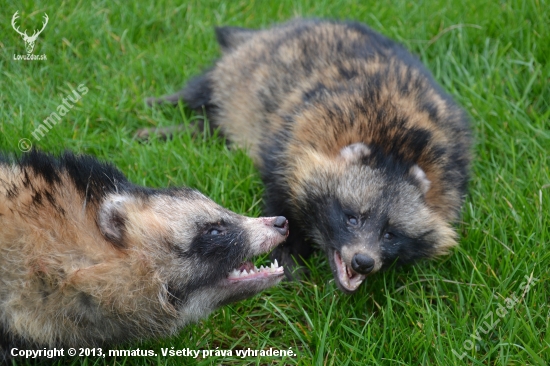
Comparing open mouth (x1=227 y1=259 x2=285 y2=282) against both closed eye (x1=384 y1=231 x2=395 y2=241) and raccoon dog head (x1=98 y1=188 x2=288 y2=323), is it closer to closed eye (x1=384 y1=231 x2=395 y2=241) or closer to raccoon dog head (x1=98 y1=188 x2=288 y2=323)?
raccoon dog head (x1=98 y1=188 x2=288 y2=323)

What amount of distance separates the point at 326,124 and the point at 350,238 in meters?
1.35

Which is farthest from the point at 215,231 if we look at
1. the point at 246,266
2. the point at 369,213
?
the point at 369,213

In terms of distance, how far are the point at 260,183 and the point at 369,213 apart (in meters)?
1.39

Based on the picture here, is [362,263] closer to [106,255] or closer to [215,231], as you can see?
[215,231]

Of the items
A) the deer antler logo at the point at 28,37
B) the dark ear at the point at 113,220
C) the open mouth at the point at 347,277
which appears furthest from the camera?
the deer antler logo at the point at 28,37

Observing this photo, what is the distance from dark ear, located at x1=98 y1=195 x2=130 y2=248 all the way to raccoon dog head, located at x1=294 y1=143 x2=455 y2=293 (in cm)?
199

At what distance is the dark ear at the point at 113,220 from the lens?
4.35 metres

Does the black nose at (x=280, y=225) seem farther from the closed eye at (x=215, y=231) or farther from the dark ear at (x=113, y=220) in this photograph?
the dark ear at (x=113, y=220)

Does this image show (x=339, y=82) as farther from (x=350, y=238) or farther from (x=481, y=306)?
(x=481, y=306)

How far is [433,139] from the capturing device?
6262 millimetres

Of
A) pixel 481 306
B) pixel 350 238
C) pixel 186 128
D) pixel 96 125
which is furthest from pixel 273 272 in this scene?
pixel 96 125

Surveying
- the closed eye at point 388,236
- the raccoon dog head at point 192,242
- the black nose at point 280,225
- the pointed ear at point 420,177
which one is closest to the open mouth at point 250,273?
the raccoon dog head at point 192,242

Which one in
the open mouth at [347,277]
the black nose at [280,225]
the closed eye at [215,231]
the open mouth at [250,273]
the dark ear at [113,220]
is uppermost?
the dark ear at [113,220]

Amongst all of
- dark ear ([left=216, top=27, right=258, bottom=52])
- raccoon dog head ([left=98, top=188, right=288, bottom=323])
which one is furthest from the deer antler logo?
raccoon dog head ([left=98, top=188, right=288, bottom=323])
